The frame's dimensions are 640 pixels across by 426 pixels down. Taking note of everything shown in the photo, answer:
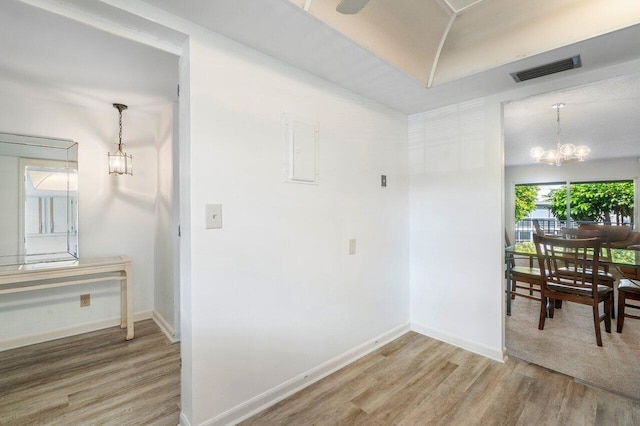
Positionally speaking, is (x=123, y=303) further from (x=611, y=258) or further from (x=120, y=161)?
(x=611, y=258)

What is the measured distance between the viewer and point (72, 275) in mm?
2459

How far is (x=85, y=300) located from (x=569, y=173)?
9778mm

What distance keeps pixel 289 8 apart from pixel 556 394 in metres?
2.84

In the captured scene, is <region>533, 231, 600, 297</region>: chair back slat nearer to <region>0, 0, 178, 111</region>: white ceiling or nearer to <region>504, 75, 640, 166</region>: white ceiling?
<region>504, 75, 640, 166</region>: white ceiling

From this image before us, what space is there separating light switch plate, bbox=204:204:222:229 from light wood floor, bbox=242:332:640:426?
1179 millimetres

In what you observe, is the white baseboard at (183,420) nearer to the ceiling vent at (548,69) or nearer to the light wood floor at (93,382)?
the light wood floor at (93,382)

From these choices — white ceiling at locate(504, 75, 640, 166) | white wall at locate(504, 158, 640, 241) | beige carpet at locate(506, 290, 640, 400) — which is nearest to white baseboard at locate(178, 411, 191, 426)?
beige carpet at locate(506, 290, 640, 400)

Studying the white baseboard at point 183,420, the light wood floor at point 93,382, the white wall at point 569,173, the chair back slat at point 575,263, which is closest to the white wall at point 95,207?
the light wood floor at point 93,382

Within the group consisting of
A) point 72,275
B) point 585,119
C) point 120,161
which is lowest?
point 72,275

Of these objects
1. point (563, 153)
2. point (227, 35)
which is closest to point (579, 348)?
point (563, 153)

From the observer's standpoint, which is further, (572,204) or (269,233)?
(572,204)

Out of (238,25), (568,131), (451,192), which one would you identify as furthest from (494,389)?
(568,131)

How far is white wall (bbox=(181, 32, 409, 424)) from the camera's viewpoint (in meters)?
Answer: 1.55

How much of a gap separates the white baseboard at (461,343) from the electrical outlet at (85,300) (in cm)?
330
